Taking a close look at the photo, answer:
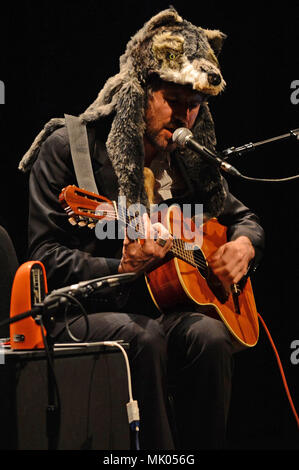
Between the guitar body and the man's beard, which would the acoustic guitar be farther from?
the man's beard

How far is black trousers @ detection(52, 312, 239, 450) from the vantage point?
64.2 inches

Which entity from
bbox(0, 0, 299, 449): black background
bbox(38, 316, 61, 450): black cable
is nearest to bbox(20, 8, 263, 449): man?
bbox(38, 316, 61, 450): black cable

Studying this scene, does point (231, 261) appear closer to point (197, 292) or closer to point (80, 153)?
point (197, 292)

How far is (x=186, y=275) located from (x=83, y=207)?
1.78ft

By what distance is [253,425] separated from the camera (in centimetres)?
308

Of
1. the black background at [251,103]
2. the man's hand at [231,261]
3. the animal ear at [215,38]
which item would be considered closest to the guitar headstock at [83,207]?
the man's hand at [231,261]

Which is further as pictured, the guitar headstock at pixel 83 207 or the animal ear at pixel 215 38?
the animal ear at pixel 215 38

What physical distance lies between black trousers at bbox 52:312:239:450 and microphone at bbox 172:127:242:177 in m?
0.55

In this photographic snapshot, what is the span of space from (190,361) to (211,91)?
1074mm

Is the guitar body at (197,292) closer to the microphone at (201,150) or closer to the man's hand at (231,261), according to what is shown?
the man's hand at (231,261)

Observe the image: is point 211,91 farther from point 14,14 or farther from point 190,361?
point 14,14

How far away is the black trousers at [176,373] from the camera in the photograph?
5.35 feet

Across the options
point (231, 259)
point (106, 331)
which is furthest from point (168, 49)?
point (106, 331)

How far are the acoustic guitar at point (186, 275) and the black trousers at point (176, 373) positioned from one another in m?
0.11
